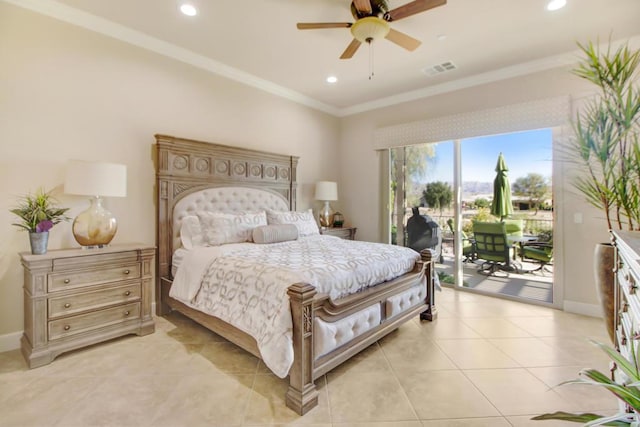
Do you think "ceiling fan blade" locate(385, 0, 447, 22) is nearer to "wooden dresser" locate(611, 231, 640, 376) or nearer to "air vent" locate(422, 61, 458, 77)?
"air vent" locate(422, 61, 458, 77)

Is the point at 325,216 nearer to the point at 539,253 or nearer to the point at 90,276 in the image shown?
the point at 539,253

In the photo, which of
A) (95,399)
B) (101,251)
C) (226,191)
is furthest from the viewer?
(226,191)

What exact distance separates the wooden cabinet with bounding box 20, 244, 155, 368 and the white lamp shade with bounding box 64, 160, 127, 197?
52 cm

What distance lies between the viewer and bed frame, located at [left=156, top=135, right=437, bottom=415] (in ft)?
5.93

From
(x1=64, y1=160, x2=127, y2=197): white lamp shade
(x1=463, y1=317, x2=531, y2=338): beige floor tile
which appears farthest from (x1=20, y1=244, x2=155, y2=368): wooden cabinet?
(x1=463, y1=317, x2=531, y2=338): beige floor tile

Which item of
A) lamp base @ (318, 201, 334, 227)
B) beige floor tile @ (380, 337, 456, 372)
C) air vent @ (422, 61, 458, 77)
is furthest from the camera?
lamp base @ (318, 201, 334, 227)

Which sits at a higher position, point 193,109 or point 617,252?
point 193,109

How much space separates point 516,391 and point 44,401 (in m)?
3.09

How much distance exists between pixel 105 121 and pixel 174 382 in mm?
2568

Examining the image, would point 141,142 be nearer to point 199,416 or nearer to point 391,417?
point 199,416

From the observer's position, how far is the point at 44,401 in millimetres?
1843

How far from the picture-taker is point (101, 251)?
253 cm

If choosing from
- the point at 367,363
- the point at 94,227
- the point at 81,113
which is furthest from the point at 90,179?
the point at 367,363

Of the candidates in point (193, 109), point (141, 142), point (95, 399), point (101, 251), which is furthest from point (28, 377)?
point (193, 109)
